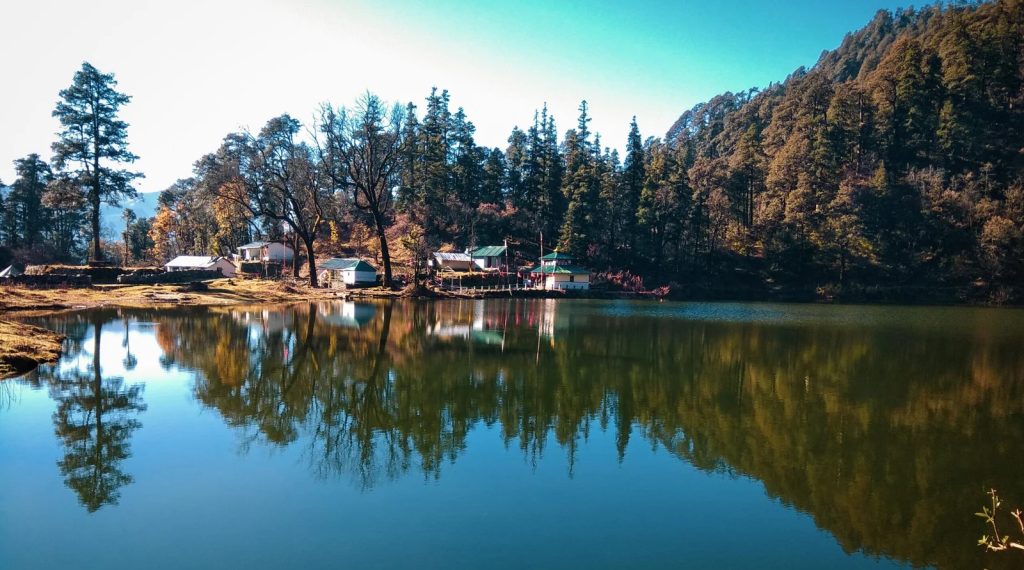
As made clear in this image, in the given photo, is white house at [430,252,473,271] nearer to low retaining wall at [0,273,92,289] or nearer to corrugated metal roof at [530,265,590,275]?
corrugated metal roof at [530,265,590,275]

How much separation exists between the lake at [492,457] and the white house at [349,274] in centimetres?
2884

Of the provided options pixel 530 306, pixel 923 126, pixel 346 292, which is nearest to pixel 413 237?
pixel 346 292

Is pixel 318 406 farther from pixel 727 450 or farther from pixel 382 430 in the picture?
pixel 727 450

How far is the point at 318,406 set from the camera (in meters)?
12.9

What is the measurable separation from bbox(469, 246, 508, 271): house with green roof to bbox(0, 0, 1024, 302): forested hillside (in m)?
3.99

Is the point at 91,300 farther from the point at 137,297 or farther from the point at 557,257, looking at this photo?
the point at 557,257

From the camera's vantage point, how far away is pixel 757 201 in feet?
238

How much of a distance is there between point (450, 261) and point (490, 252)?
15.8 feet

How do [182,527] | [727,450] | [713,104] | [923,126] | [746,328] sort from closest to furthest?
[182,527]
[727,450]
[746,328]
[923,126]
[713,104]

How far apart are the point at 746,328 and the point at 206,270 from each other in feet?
151

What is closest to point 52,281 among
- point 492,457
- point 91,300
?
point 91,300

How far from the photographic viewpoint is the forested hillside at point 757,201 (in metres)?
59.1

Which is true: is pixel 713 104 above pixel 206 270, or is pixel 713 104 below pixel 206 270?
above

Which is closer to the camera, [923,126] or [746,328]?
[746,328]
